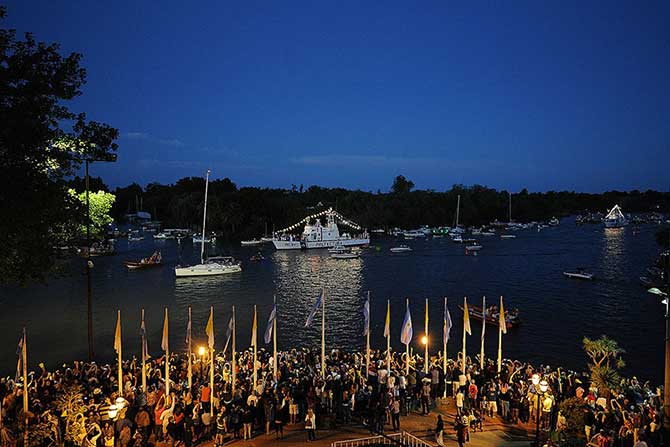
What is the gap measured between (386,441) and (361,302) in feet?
117

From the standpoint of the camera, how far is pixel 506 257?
85.2 m

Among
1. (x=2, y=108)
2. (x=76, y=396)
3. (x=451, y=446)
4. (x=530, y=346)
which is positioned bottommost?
(x=530, y=346)

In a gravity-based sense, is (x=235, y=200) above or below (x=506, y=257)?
above

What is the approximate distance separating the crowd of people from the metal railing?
1.87 feet

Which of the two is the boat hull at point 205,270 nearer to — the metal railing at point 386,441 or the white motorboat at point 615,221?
the metal railing at point 386,441

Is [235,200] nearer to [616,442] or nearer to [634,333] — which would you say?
[634,333]

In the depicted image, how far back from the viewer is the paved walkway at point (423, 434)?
560 inches

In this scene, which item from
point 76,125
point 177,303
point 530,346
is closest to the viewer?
point 76,125

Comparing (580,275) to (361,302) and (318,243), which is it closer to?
(361,302)

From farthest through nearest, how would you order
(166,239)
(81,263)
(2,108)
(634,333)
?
(166,239), (81,263), (634,333), (2,108)

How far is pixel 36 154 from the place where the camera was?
13.2 metres

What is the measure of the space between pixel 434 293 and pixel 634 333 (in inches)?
801

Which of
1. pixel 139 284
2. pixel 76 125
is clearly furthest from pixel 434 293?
pixel 76 125

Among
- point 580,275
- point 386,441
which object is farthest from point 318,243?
point 386,441
